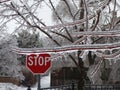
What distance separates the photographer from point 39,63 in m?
7.76

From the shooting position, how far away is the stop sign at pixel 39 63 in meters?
7.64

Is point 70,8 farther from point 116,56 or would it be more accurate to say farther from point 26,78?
point 26,78

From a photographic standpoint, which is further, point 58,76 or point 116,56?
point 58,76

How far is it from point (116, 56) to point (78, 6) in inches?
131

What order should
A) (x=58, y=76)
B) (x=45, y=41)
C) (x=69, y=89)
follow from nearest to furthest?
(x=45, y=41), (x=69, y=89), (x=58, y=76)

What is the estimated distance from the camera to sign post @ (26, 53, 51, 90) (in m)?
7.64

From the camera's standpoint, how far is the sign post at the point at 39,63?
7645 mm

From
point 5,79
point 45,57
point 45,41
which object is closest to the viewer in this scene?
point 45,57

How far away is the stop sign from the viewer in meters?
7.64

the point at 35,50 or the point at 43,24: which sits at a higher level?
the point at 43,24

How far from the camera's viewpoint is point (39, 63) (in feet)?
25.5

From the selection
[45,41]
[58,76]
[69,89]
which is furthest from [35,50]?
[58,76]

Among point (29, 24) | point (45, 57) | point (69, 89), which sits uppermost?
point (29, 24)

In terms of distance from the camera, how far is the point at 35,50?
6637 millimetres
